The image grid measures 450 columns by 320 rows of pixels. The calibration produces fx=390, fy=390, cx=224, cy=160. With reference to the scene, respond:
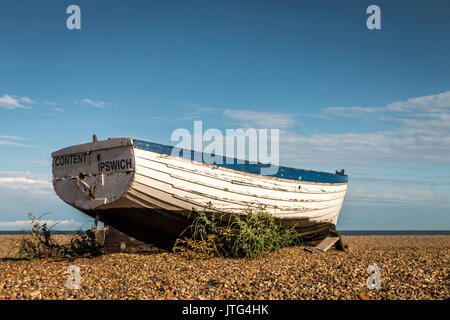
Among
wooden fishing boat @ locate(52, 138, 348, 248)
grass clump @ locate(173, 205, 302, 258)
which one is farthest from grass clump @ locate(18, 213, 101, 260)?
grass clump @ locate(173, 205, 302, 258)

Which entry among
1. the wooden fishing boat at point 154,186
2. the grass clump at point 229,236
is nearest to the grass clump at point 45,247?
the wooden fishing boat at point 154,186

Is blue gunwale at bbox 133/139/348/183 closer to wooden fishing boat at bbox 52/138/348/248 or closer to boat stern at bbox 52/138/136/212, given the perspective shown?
wooden fishing boat at bbox 52/138/348/248

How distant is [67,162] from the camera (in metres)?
8.94

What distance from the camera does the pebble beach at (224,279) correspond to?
504cm

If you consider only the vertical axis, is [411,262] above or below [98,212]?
below

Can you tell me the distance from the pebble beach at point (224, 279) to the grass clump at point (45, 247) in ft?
2.62

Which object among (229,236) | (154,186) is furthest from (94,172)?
(229,236)

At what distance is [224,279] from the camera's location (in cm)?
578

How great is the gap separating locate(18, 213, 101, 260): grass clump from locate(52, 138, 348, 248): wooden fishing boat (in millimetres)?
706

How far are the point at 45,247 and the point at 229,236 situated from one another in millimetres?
4190

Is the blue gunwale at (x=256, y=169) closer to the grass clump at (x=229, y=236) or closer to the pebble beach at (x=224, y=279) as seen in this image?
the grass clump at (x=229, y=236)
